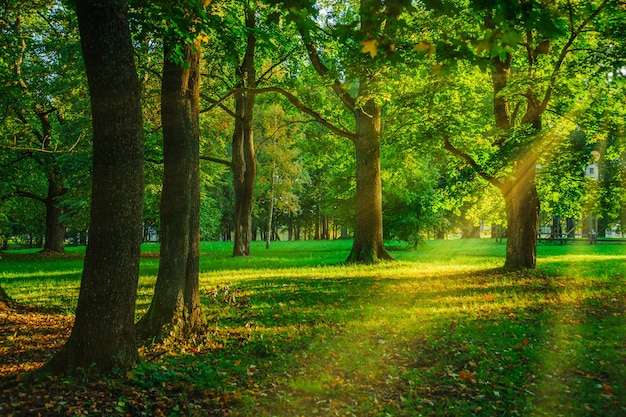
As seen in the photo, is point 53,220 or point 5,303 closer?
point 5,303

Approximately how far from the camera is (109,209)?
508 cm

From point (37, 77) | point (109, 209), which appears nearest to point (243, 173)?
point (37, 77)

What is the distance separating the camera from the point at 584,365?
5898mm

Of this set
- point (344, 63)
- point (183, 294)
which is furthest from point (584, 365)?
point (344, 63)

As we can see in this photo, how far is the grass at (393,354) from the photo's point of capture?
193 inches

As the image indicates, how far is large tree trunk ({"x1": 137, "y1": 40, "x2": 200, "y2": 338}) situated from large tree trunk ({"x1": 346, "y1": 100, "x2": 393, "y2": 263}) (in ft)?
36.9

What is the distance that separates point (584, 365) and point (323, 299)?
19.6 feet

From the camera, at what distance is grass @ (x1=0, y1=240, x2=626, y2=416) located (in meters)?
4.91

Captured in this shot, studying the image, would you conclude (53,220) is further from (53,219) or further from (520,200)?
(520,200)

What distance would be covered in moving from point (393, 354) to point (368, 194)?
452 inches

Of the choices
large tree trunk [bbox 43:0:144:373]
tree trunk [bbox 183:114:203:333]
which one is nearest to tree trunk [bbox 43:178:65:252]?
tree trunk [bbox 183:114:203:333]

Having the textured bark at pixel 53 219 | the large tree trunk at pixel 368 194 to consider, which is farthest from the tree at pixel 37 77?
the large tree trunk at pixel 368 194

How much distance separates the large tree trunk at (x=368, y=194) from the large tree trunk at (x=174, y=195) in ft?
36.9

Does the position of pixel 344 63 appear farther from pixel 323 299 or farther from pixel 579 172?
pixel 579 172
